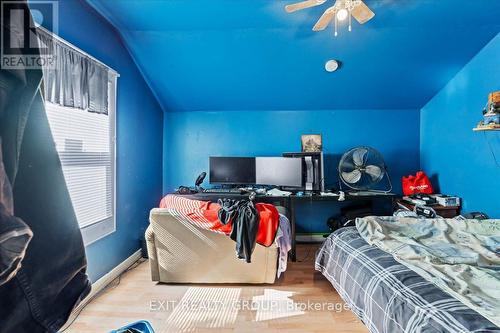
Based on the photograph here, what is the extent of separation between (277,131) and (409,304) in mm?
2881

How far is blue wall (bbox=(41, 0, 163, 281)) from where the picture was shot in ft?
6.84

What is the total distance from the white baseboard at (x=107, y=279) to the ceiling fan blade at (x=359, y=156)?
8.92ft

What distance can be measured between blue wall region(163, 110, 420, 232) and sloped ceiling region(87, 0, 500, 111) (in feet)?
0.57

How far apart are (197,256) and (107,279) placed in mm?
866

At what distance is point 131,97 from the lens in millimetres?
2859

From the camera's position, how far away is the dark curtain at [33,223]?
44cm

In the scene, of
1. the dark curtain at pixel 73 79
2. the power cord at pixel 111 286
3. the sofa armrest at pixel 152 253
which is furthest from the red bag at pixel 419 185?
the dark curtain at pixel 73 79

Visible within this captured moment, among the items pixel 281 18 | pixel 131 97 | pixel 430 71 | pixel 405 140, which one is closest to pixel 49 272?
pixel 281 18

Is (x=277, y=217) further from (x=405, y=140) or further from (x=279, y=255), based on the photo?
(x=405, y=140)

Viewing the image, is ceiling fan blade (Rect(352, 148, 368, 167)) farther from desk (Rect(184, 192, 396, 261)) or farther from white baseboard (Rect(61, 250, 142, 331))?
white baseboard (Rect(61, 250, 142, 331))

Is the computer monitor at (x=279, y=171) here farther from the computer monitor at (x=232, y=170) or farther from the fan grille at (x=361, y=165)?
the fan grille at (x=361, y=165)

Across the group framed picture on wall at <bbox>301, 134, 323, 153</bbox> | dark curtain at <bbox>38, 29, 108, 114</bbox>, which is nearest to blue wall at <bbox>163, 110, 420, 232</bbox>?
framed picture on wall at <bbox>301, 134, 323, 153</bbox>

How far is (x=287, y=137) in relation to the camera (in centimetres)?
368

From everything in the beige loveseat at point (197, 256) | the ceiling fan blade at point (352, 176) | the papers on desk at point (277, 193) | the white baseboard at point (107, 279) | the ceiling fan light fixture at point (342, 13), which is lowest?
the white baseboard at point (107, 279)
